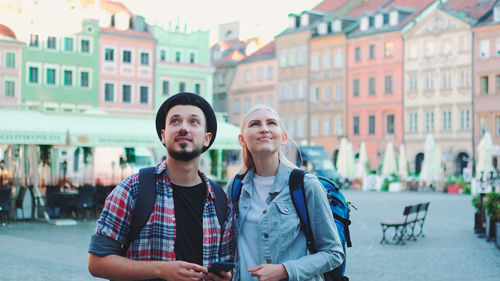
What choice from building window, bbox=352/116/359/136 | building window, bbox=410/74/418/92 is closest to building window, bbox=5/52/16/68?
building window, bbox=352/116/359/136

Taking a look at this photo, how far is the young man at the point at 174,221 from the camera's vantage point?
2.70m

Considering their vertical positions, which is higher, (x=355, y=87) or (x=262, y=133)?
(x=355, y=87)

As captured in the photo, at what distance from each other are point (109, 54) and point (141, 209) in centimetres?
4929

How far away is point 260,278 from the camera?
304 centimetres

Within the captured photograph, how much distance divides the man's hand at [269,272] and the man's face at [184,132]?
0.51 metres

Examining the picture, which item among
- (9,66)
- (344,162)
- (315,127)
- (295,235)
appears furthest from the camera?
(315,127)

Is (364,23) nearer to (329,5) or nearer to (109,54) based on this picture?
(329,5)

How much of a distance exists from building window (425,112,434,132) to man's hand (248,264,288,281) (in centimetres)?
4860

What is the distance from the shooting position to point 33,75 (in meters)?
47.2

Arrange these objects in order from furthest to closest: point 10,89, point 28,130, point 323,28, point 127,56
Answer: point 323,28 → point 127,56 → point 10,89 → point 28,130

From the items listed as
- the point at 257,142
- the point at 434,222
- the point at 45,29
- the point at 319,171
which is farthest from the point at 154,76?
the point at 257,142

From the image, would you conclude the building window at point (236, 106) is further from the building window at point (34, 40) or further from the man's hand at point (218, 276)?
the man's hand at point (218, 276)

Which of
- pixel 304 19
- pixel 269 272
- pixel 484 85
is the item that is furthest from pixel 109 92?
pixel 269 272

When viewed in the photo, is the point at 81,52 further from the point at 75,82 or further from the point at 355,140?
the point at 355,140
